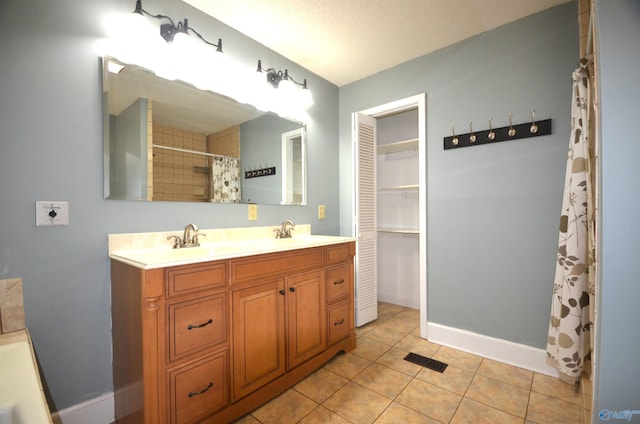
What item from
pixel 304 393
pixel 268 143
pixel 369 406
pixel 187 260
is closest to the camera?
pixel 187 260

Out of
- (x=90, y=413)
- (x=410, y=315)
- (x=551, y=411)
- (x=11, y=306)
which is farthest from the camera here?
(x=410, y=315)

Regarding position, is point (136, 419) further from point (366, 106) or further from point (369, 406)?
point (366, 106)

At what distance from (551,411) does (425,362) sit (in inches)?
29.1

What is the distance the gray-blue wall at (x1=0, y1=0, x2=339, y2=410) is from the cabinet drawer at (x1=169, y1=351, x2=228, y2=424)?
1.94ft

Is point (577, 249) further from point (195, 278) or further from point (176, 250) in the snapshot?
point (176, 250)

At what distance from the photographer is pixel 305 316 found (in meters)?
1.86

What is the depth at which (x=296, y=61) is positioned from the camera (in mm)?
2588

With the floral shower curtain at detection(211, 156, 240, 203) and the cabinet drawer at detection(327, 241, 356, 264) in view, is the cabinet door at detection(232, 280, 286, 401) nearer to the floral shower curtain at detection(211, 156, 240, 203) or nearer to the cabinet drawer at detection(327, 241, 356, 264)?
the cabinet drawer at detection(327, 241, 356, 264)

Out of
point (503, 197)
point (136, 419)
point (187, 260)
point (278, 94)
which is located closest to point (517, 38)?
point (503, 197)

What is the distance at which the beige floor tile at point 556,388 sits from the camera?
168cm

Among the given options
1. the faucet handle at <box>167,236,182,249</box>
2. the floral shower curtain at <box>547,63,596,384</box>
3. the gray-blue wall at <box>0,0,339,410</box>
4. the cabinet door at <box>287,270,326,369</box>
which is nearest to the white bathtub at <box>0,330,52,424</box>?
the gray-blue wall at <box>0,0,339,410</box>

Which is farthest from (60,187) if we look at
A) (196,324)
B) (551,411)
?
(551,411)

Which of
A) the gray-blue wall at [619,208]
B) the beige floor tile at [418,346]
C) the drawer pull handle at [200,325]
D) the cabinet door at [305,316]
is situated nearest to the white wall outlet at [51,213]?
the drawer pull handle at [200,325]

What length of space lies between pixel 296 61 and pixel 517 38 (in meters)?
1.75
